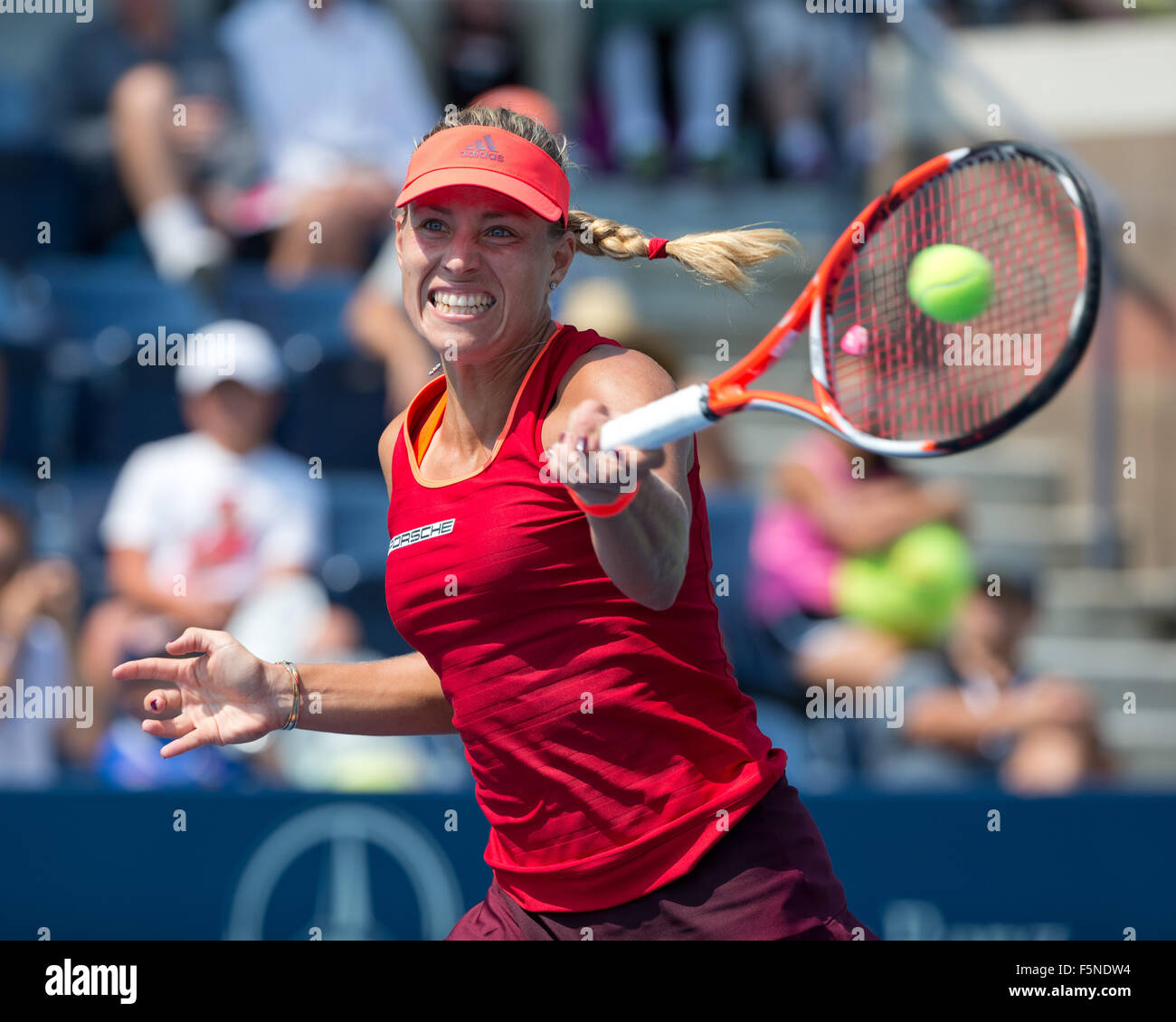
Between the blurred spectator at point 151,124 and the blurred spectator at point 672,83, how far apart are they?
1.78m

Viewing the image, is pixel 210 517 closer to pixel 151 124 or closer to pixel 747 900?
pixel 151 124

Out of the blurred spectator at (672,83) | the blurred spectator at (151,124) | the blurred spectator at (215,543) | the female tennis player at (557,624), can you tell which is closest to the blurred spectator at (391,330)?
the blurred spectator at (215,543)

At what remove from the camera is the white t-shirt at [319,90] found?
19.6 ft

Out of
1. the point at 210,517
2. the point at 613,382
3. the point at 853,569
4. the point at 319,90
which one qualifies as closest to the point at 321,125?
the point at 319,90

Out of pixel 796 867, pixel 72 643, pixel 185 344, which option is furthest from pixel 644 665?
pixel 185 344

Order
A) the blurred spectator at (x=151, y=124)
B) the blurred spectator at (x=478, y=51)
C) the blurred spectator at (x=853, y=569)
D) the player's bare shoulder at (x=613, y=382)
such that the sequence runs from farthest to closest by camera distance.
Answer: the blurred spectator at (x=478, y=51) < the blurred spectator at (x=151, y=124) < the blurred spectator at (x=853, y=569) < the player's bare shoulder at (x=613, y=382)

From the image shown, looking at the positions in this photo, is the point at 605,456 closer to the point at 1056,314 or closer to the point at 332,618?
the point at 1056,314

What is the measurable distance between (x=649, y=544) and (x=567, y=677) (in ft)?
0.91

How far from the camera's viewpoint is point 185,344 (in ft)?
17.4

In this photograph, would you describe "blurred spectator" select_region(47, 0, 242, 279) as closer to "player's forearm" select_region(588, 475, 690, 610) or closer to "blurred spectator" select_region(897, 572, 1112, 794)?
"blurred spectator" select_region(897, 572, 1112, 794)

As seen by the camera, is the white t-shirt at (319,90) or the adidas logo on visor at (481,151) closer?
the adidas logo on visor at (481,151)

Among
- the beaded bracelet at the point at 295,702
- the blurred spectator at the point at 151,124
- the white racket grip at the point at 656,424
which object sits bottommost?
the beaded bracelet at the point at 295,702

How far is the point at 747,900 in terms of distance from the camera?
2.10m

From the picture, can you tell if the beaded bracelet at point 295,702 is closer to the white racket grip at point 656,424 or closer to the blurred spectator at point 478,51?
the white racket grip at point 656,424
